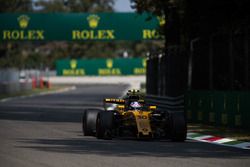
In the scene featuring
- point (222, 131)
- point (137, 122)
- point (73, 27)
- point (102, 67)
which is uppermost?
point (73, 27)

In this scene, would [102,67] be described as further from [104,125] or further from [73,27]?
[104,125]

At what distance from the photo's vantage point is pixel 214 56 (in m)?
27.6

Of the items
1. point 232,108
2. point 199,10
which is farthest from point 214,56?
point 199,10

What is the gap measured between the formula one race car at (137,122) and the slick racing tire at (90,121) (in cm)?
39

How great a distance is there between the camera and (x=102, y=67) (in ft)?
347

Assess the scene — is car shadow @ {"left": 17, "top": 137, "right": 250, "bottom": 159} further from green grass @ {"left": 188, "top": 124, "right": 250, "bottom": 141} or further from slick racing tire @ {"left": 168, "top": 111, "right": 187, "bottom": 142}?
green grass @ {"left": 188, "top": 124, "right": 250, "bottom": 141}

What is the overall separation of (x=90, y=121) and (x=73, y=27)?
123 ft

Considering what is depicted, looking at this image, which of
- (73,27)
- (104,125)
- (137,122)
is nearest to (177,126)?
(137,122)

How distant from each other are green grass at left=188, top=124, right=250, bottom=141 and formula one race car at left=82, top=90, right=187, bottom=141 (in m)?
2.28

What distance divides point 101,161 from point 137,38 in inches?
1689

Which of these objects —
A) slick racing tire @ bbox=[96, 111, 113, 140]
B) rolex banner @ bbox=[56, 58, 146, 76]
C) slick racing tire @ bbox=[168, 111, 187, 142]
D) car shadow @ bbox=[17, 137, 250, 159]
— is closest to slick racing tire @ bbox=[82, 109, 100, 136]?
car shadow @ bbox=[17, 137, 250, 159]

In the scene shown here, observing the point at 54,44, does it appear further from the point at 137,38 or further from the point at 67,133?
the point at 67,133

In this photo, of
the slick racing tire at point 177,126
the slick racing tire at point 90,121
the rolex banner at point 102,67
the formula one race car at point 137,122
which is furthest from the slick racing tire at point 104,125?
the rolex banner at point 102,67

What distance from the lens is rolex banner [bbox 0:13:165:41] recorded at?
56.7 meters
